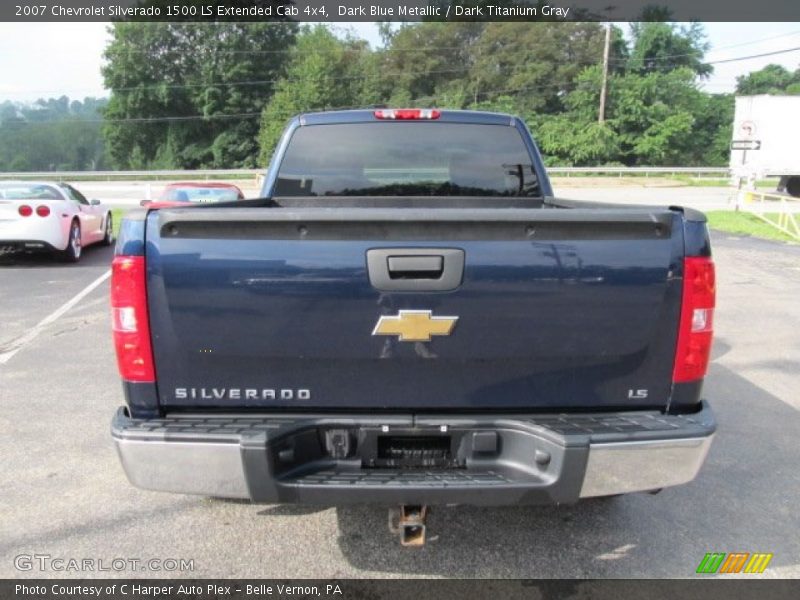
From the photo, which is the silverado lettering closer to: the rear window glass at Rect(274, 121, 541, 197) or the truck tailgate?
the truck tailgate

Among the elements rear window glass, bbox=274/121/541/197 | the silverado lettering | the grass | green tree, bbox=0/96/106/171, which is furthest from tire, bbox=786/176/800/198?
green tree, bbox=0/96/106/171

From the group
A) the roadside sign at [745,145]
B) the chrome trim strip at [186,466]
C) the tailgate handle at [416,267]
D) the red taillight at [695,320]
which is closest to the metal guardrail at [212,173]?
the roadside sign at [745,145]

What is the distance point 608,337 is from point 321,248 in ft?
3.62

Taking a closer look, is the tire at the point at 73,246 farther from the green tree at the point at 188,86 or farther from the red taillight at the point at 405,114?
the green tree at the point at 188,86

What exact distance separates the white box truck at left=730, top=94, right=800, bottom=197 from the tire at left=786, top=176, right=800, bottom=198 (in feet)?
7.40

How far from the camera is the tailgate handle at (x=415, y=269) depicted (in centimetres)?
238

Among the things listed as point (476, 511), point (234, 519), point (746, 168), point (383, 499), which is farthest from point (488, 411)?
point (746, 168)

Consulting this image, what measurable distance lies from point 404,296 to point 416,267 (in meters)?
0.11

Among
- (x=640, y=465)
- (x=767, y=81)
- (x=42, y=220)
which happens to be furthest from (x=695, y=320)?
(x=767, y=81)

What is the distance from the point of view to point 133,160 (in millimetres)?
59062

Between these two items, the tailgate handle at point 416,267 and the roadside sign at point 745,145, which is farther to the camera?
the roadside sign at point 745,145

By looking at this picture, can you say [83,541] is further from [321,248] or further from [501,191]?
[501,191]

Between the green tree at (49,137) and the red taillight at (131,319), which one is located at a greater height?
the green tree at (49,137)

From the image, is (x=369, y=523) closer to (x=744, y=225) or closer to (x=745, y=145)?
(x=744, y=225)
